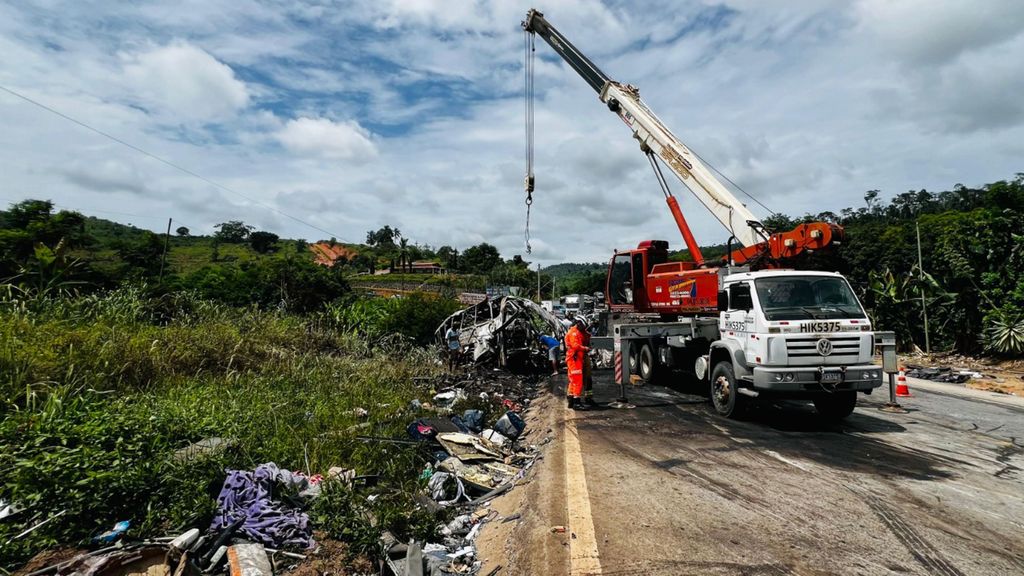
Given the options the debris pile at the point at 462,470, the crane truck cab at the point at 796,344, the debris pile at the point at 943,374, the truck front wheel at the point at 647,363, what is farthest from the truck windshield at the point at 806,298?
the debris pile at the point at 943,374

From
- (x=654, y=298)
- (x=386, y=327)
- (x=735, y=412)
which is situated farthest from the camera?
(x=386, y=327)

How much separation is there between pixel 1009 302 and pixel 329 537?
22.0 m

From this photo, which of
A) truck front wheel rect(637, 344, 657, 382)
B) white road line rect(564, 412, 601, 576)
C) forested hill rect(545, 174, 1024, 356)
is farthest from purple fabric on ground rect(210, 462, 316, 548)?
forested hill rect(545, 174, 1024, 356)

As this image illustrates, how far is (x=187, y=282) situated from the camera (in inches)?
1256

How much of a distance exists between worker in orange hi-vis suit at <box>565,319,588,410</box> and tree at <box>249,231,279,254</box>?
81.9m

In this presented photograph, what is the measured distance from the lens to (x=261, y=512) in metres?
4.37

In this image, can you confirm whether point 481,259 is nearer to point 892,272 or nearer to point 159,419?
point 892,272

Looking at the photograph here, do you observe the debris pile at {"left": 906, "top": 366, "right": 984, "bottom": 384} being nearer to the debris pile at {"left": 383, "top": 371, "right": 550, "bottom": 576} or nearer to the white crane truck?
the white crane truck

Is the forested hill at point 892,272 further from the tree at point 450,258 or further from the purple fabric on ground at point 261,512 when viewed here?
the tree at point 450,258

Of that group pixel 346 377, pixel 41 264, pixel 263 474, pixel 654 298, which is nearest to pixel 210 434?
pixel 263 474

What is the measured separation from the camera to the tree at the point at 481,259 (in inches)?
3514

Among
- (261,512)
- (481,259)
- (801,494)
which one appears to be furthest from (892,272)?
(481,259)

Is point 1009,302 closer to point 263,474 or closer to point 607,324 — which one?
point 607,324

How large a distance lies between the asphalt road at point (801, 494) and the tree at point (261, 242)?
84.2 metres
